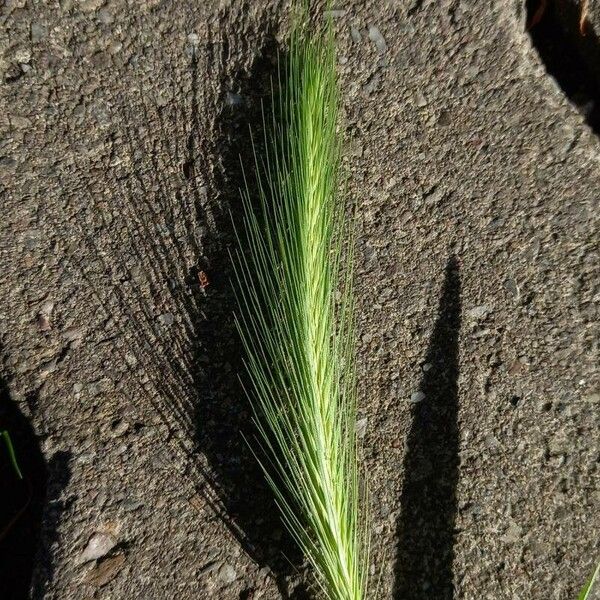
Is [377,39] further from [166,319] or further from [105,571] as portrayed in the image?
[105,571]

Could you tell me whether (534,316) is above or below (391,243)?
below

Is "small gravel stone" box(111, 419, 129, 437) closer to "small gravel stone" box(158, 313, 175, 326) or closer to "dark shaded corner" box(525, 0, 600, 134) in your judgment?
"small gravel stone" box(158, 313, 175, 326)

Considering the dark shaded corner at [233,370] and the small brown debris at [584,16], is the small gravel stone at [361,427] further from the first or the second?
the small brown debris at [584,16]

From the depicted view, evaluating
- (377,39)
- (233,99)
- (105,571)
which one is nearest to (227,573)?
(105,571)

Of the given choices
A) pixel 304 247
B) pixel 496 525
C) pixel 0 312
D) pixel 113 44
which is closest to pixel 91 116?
pixel 113 44

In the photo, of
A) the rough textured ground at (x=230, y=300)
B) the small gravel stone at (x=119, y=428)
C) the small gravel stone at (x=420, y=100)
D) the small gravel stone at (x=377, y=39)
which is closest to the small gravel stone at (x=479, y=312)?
the rough textured ground at (x=230, y=300)

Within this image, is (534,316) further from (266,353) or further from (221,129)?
(221,129)
